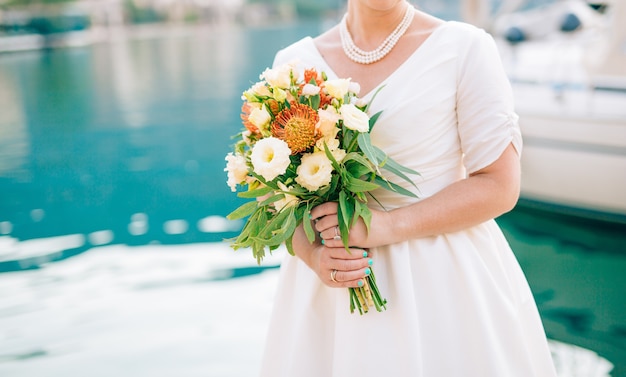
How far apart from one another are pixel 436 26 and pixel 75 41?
33563mm

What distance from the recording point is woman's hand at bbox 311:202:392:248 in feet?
4.47

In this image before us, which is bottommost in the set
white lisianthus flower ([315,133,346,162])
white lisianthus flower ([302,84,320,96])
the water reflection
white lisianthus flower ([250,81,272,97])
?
the water reflection

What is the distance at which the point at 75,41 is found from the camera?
1258 inches

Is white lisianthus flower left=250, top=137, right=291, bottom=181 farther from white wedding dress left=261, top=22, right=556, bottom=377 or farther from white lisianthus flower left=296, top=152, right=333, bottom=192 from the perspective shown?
white wedding dress left=261, top=22, right=556, bottom=377

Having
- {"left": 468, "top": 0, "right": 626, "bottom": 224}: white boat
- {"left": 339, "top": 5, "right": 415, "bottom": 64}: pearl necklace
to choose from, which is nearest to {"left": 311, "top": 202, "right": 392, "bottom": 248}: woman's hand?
{"left": 339, "top": 5, "right": 415, "bottom": 64}: pearl necklace

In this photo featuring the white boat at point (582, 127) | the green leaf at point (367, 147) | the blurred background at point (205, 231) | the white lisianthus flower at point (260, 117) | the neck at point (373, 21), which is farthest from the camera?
the white boat at point (582, 127)

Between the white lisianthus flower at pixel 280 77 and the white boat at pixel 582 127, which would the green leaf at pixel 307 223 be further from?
the white boat at pixel 582 127

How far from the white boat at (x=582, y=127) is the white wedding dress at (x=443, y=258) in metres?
3.65

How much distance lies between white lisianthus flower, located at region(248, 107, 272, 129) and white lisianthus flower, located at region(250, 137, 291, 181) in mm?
84

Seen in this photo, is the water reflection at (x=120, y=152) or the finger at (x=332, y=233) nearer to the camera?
the finger at (x=332, y=233)

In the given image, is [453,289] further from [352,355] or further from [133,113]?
[133,113]

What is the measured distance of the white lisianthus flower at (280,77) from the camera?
137cm

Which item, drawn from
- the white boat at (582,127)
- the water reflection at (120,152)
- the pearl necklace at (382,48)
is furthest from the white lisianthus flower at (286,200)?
the white boat at (582,127)

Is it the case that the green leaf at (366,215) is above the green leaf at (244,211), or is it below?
above
